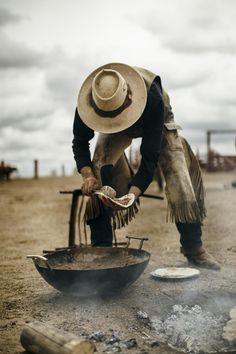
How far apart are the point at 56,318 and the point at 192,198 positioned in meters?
1.84

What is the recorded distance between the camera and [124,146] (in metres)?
4.42

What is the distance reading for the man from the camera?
3.79m

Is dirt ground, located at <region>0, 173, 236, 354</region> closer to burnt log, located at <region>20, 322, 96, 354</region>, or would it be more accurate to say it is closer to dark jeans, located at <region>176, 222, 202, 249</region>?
burnt log, located at <region>20, 322, 96, 354</region>

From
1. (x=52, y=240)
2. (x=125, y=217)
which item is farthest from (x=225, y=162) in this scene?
(x=125, y=217)

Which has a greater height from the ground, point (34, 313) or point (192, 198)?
point (192, 198)

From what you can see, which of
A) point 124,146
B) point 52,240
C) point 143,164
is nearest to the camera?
point 143,164

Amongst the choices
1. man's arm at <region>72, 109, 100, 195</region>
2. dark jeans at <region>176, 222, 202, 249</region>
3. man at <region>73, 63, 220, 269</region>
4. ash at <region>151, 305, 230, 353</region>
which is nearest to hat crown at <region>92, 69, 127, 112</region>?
man at <region>73, 63, 220, 269</region>

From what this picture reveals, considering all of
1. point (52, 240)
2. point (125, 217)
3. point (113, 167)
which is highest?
point (113, 167)

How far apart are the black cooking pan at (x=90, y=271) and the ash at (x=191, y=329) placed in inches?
15.8

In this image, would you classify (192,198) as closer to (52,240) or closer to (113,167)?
(113,167)

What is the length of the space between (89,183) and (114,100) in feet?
2.67

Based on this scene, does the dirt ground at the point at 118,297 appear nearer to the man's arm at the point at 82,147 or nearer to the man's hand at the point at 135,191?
the man's hand at the point at 135,191

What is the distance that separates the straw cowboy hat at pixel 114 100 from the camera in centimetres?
371

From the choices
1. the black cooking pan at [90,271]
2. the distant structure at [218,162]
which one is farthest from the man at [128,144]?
the distant structure at [218,162]
